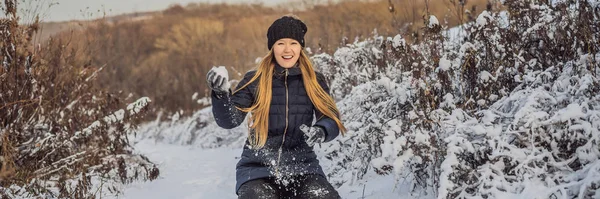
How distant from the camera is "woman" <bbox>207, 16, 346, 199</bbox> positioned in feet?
8.79

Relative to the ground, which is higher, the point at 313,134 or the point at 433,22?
the point at 433,22

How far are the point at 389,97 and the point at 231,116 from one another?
1.28 metres

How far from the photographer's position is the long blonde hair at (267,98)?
2777 millimetres

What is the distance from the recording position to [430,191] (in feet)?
9.98

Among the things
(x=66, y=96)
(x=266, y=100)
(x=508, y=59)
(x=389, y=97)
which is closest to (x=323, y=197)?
(x=266, y=100)

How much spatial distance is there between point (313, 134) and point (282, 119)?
0.87 ft

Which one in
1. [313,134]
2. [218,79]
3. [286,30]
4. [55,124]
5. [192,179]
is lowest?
[192,179]

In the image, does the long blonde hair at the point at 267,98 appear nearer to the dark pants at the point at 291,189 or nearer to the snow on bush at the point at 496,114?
the dark pants at the point at 291,189

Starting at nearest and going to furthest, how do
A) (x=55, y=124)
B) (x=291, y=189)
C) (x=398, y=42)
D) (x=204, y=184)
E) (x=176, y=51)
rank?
1. (x=291, y=189)
2. (x=398, y=42)
3. (x=55, y=124)
4. (x=204, y=184)
5. (x=176, y=51)

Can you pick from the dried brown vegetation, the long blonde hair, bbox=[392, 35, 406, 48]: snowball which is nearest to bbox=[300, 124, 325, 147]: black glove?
the long blonde hair

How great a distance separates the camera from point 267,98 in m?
2.81

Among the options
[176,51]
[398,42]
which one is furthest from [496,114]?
[176,51]

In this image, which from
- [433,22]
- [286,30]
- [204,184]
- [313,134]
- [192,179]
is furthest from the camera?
[192,179]

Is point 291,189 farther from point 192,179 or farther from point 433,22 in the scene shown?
point 192,179
